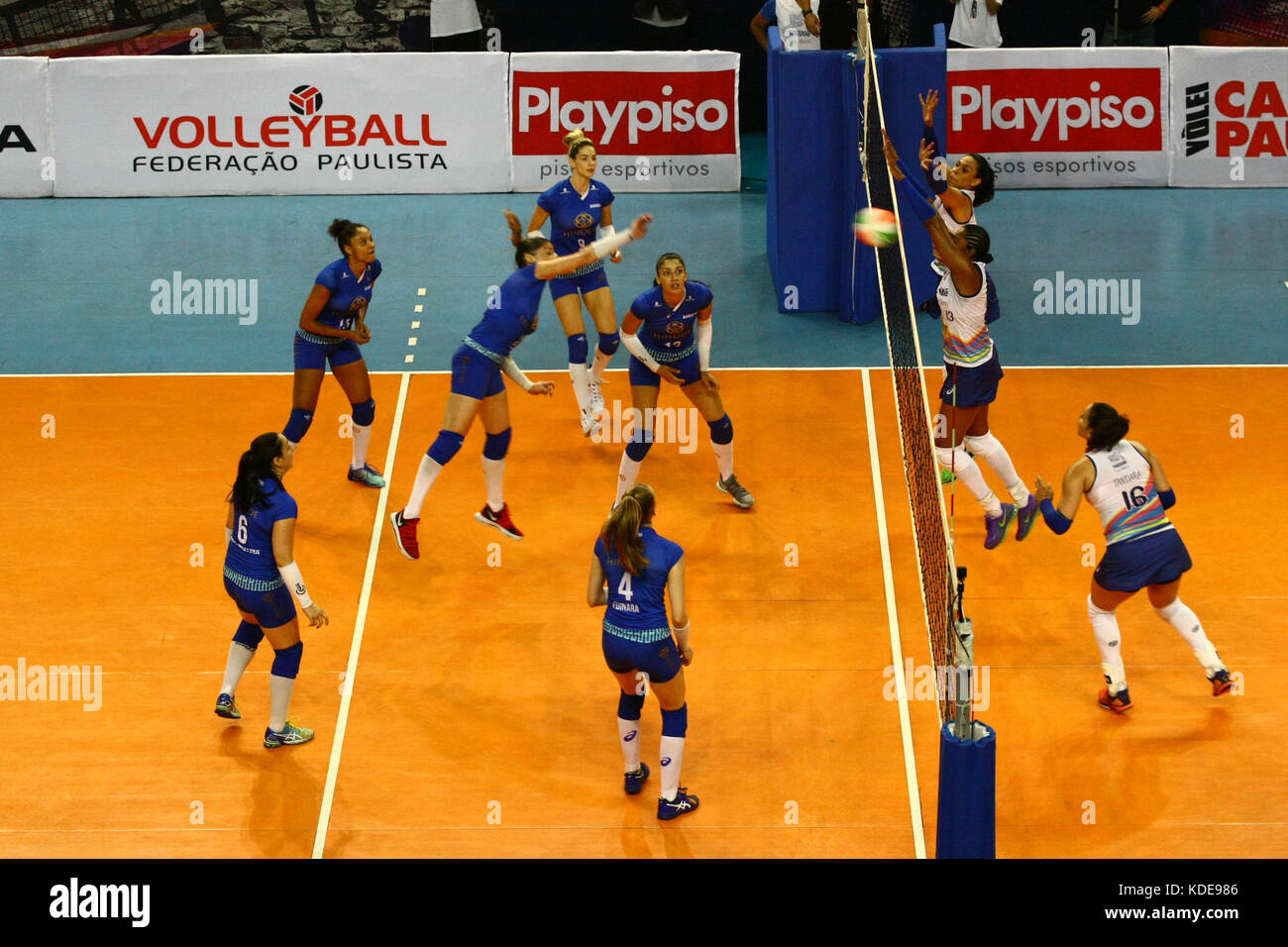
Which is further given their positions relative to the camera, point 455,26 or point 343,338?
point 455,26

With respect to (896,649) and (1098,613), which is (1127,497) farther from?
(896,649)

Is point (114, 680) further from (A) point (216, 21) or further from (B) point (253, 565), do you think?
(A) point (216, 21)

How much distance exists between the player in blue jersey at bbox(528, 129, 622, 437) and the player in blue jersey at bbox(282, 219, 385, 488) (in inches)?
75.5

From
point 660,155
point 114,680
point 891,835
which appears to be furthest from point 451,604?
point 660,155

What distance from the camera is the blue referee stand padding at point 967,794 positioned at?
6.97m

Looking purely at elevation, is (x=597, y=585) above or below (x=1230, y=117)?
below

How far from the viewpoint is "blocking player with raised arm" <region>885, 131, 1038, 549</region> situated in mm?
11195

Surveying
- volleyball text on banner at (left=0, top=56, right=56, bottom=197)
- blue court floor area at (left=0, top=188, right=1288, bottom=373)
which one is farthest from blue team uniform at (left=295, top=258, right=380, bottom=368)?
volleyball text on banner at (left=0, top=56, right=56, bottom=197)

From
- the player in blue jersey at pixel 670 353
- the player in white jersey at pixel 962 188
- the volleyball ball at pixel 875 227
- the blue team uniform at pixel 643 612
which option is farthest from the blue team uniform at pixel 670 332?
the blue team uniform at pixel 643 612

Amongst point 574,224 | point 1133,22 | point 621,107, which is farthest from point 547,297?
point 1133,22

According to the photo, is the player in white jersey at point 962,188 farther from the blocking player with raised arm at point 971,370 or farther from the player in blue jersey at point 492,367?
the player in blue jersey at point 492,367

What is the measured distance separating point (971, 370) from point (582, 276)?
3.89 meters

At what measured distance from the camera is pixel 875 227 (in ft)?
49.5

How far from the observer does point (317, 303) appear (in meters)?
12.3
